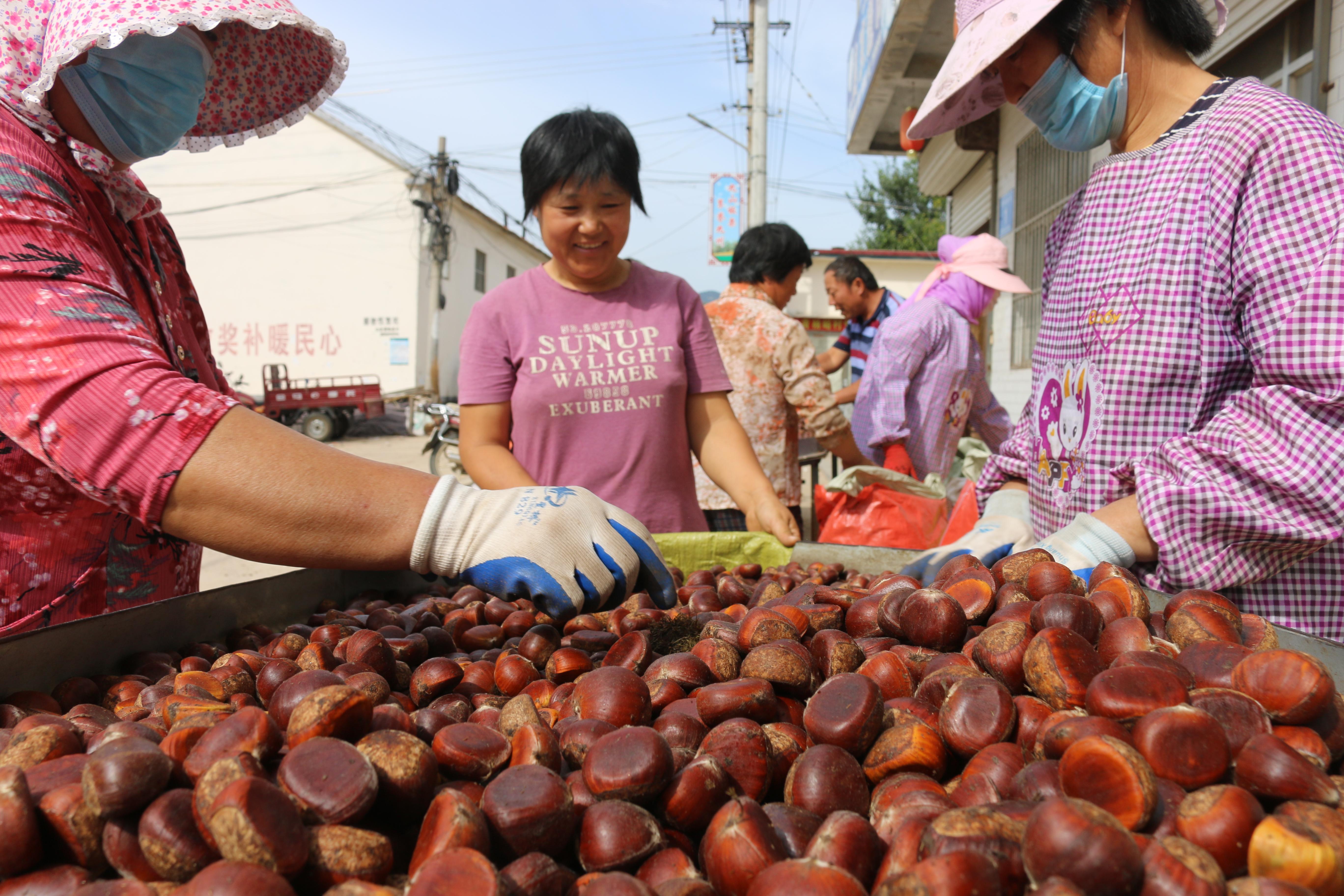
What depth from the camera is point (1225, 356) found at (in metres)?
1.65

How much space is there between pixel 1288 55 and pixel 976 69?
11.3 feet

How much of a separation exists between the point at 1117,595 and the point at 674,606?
0.81 meters

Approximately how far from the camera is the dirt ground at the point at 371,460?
20.8ft

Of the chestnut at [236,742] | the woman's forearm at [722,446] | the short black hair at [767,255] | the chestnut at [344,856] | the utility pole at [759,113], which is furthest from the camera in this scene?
the utility pole at [759,113]

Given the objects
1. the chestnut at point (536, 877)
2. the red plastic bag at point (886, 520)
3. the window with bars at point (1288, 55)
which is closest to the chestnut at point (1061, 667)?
the chestnut at point (536, 877)

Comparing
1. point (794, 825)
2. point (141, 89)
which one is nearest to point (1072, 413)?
point (794, 825)

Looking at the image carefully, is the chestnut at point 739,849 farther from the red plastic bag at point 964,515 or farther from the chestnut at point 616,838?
the red plastic bag at point 964,515

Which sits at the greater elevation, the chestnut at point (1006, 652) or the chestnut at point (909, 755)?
the chestnut at point (1006, 652)

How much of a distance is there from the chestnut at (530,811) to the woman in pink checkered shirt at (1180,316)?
1.15m

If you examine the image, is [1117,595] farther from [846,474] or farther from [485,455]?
[846,474]

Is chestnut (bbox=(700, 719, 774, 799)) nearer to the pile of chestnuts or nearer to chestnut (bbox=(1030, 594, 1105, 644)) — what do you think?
the pile of chestnuts

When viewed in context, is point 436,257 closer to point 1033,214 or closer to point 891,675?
point 1033,214

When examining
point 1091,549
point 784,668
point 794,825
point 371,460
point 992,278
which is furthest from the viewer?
point 992,278

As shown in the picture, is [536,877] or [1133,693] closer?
[536,877]
